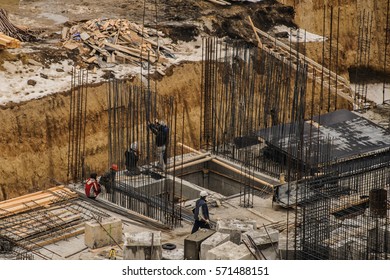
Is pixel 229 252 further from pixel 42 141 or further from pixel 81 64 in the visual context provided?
pixel 81 64

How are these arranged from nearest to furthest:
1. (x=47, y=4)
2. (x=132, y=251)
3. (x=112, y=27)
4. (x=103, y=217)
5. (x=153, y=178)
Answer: (x=132, y=251), (x=103, y=217), (x=153, y=178), (x=112, y=27), (x=47, y=4)

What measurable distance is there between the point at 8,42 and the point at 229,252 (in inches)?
447

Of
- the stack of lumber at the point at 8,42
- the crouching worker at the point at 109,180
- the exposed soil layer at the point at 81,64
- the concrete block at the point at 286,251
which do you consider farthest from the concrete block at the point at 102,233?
the stack of lumber at the point at 8,42

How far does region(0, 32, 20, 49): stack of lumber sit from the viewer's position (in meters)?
30.5

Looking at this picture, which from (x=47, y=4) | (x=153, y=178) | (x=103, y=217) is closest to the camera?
(x=103, y=217)

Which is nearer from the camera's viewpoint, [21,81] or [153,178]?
[153,178]

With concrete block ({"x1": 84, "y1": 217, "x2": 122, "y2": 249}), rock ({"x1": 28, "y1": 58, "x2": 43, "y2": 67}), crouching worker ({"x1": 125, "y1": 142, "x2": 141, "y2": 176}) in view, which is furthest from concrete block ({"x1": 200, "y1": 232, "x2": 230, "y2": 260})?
rock ({"x1": 28, "y1": 58, "x2": 43, "y2": 67})

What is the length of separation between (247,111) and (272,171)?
338cm

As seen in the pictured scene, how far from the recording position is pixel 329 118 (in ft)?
102

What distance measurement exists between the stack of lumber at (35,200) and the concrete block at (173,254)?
3.75 metres

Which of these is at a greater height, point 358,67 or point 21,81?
point 21,81

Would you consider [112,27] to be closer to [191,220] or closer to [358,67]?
[191,220]

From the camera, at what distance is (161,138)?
28141 mm

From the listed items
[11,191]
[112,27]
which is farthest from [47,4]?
[11,191]
